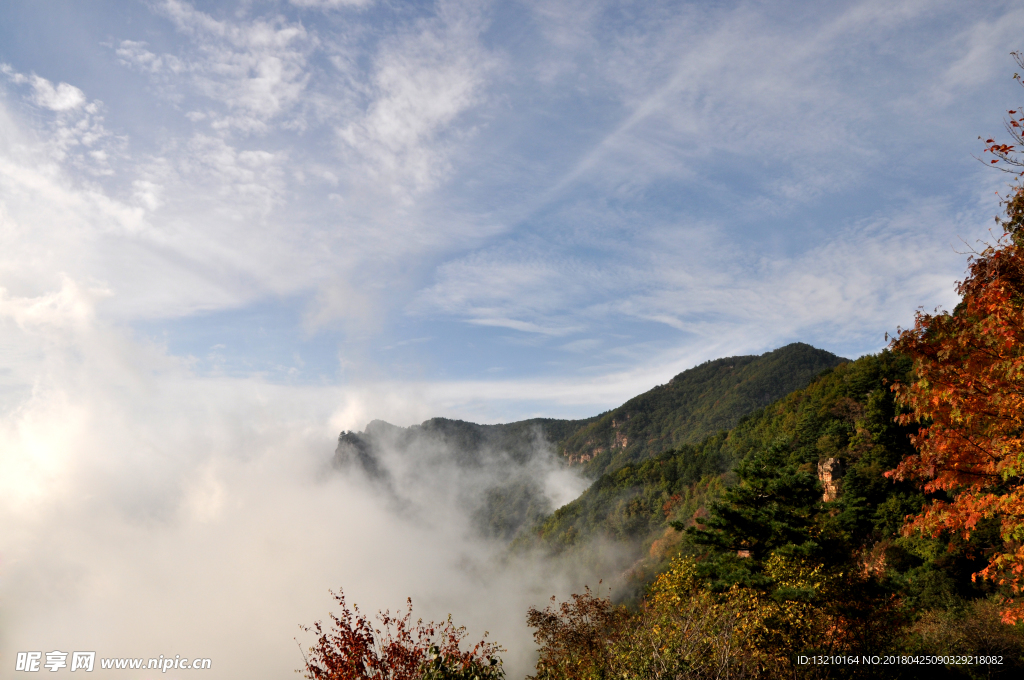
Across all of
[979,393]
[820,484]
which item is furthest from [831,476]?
[979,393]

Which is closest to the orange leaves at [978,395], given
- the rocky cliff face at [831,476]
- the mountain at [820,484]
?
the mountain at [820,484]

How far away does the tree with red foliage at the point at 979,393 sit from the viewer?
782 cm

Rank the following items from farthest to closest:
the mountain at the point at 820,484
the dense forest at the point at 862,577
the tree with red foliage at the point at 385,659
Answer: the mountain at the point at 820,484 < the tree with red foliage at the point at 385,659 < the dense forest at the point at 862,577

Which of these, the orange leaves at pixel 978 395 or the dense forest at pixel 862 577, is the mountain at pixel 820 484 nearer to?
the dense forest at pixel 862 577

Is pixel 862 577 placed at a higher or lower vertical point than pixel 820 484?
lower

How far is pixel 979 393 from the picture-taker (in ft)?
26.9

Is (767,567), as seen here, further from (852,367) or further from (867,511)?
(852,367)

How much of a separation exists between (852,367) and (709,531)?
5509 cm

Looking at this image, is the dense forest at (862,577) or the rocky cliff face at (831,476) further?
the rocky cliff face at (831,476)

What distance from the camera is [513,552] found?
622ft

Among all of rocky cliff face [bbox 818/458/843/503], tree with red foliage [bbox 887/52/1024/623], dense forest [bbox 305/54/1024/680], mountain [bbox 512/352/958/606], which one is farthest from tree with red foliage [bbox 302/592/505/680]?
rocky cliff face [bbox 818/458/843/503]

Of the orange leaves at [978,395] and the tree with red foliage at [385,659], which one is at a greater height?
the orange leaves at [978,395]

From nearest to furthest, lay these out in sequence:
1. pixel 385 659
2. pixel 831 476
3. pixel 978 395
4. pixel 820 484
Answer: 1. pixel 978 395
2. pixel 385 659
3. pixel 820 484
4. pixel 831 476

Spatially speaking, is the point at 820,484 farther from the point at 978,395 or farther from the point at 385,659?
the point at 385,659
